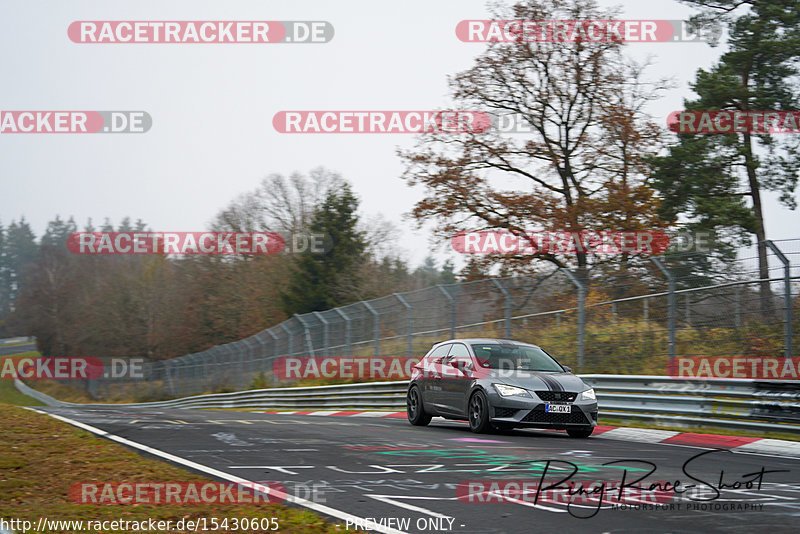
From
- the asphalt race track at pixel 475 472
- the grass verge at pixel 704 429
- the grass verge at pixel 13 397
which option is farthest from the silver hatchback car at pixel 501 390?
the grass verge at pixel 13 397

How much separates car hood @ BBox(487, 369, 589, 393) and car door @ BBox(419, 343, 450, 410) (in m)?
1.50

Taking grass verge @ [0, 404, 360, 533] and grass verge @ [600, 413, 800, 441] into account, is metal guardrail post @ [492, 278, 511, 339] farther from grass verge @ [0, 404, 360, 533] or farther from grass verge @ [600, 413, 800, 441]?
grass verge @ [0, 404, 360, 533]

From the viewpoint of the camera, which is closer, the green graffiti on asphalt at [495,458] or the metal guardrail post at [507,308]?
the green graffiti on asphalt at [495,458]

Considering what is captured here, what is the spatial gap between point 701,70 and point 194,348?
49.9 m

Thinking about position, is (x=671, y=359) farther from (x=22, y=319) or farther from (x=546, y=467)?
(x=22, y=319)

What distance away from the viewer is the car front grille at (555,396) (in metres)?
12.0

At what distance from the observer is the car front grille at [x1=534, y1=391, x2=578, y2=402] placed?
12047 millimetres

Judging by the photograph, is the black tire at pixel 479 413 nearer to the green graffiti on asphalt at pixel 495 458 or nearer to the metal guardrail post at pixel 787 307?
the green graffiti on asphalt at pixel 495 458

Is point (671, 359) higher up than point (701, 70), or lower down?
lower down

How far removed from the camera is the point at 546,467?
8.20 metres

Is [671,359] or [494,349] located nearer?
[494,349]

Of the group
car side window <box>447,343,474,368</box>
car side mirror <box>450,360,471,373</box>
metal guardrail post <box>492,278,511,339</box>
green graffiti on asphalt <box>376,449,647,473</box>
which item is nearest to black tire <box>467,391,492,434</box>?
car side mirror <box>450,360,471,373</box>

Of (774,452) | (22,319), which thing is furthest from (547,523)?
(22,319)

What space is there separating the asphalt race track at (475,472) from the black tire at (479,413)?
0.18 metres
